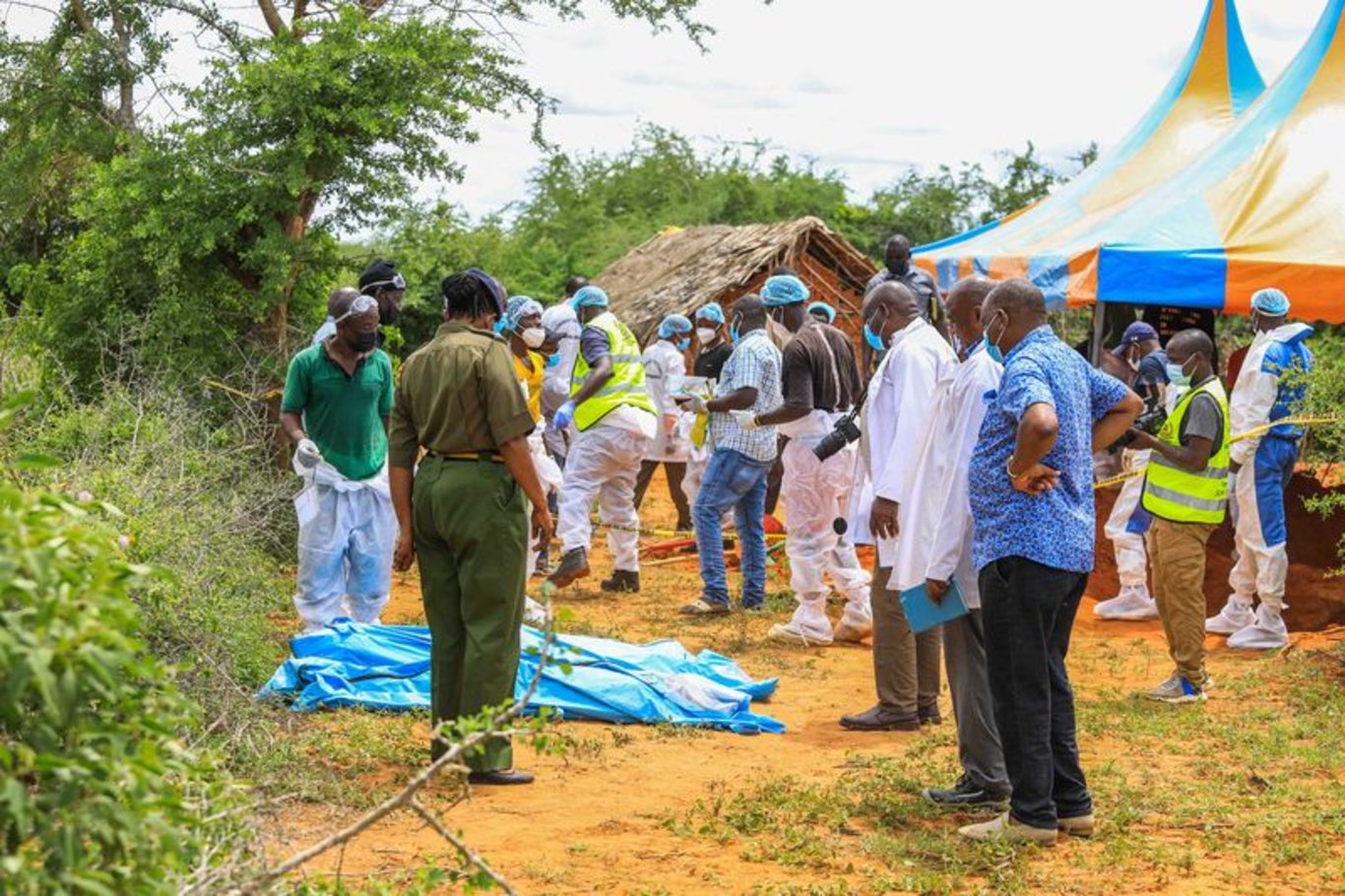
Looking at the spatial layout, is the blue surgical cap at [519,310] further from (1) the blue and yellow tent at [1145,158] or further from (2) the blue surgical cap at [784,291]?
(1) the blue and yellow tent at [1145,158]

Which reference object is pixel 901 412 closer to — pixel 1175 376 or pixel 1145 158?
pixel 1175 376

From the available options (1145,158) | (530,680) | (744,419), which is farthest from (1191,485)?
(1145,158)

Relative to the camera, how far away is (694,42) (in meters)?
14.5

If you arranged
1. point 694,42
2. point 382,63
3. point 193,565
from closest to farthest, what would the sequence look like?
point 193,565, point 382,63, point 694,42

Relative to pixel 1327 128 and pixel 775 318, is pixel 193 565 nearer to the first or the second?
pixel 775 318

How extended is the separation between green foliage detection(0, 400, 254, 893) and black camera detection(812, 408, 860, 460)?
6838mm

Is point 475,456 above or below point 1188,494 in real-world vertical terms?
above

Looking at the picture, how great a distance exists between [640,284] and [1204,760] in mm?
15079

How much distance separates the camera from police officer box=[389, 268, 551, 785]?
21.9ft

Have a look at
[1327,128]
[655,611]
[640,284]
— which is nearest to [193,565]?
[655,611]

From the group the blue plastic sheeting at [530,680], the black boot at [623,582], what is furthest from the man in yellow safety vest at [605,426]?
the blue plastic sheeting at [530,680]

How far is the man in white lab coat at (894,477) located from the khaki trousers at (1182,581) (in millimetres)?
1369

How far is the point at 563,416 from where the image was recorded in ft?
40.9

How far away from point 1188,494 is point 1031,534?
3.18m
